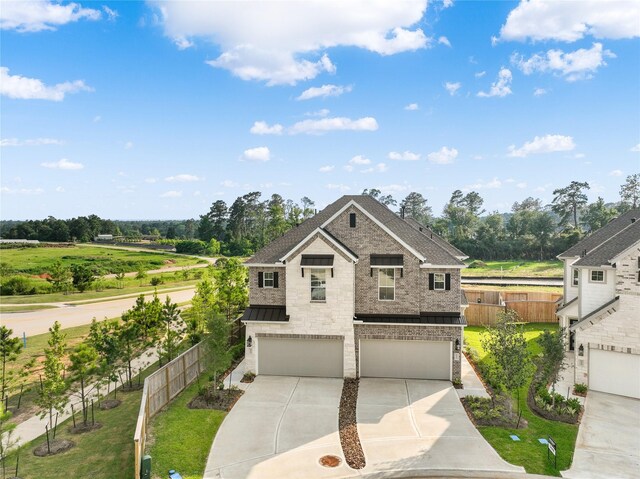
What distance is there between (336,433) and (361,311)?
6.99 m

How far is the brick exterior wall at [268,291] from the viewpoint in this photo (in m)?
21.4

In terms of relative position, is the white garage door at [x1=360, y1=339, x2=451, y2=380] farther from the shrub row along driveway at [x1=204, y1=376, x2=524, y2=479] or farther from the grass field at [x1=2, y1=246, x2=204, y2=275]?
the grass field at [x1=2, y1=246, x2=204, y2=275]

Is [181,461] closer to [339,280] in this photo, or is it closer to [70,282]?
[339,280]

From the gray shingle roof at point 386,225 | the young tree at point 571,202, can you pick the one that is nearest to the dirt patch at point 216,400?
the gray shingle roof at point 386,225

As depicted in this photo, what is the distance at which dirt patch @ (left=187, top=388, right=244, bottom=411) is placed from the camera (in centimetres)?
1652

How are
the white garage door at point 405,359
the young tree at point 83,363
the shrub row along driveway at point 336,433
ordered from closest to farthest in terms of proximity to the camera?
1. the shrub row along driveway at point 336,433
2. the young tree at point 83,363
3. the white garage door at point 405,359

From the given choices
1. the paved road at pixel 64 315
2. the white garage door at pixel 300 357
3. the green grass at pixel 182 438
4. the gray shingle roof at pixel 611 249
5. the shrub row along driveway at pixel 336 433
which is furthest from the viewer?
the paved road at pixel 64 315

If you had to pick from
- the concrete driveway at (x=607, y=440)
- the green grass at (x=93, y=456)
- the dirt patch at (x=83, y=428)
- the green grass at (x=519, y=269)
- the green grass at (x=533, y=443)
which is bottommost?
the concrete driveway at (x=607, y=440)

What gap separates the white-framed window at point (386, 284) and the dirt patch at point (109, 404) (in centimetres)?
1236

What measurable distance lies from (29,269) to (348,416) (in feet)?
227

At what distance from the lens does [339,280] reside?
1997cm

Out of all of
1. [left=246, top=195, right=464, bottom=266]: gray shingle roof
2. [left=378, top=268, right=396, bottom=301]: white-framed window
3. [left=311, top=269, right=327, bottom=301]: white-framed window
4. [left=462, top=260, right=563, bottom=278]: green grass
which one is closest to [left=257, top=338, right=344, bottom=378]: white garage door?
[left=311, top=269, right=327, bottom=301]: white-framed window

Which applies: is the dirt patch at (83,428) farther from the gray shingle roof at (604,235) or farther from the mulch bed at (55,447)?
the gray shingle roof at (604,235)

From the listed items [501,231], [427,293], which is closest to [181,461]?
[427,293]
